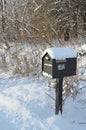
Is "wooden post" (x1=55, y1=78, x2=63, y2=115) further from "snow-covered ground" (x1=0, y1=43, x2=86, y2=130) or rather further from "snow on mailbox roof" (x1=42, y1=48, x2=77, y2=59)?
"snow on mailbox roof" (x1=42, y1=48, x2=77, y2=59)

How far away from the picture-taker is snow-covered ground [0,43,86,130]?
17.3 ft

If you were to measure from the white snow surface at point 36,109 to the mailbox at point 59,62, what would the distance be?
73cm

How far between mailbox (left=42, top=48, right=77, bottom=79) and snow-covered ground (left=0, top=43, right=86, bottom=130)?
73cm

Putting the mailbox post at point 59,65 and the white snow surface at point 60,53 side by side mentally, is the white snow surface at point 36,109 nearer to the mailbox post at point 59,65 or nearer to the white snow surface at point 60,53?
the mailbox post at point 59,65

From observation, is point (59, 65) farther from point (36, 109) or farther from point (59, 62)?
point (36, 109)

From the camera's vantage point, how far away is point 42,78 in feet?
24.9

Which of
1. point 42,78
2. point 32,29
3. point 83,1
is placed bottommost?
point 42,78

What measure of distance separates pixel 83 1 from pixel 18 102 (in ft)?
27.5

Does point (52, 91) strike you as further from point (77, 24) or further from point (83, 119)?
point (77, 24)

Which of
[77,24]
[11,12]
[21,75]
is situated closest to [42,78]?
[21,75]

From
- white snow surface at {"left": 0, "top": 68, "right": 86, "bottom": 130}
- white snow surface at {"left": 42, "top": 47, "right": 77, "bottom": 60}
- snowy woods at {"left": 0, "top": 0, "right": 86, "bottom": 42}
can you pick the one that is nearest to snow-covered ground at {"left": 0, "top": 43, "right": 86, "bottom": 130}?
white snow surface at {"left": 0, "top": 68, "right": 86, "bottom": 130}

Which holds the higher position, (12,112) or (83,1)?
(83,1)

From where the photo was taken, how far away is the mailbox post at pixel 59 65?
16.7 feet

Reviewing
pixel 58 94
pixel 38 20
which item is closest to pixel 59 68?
pixel 58 94
